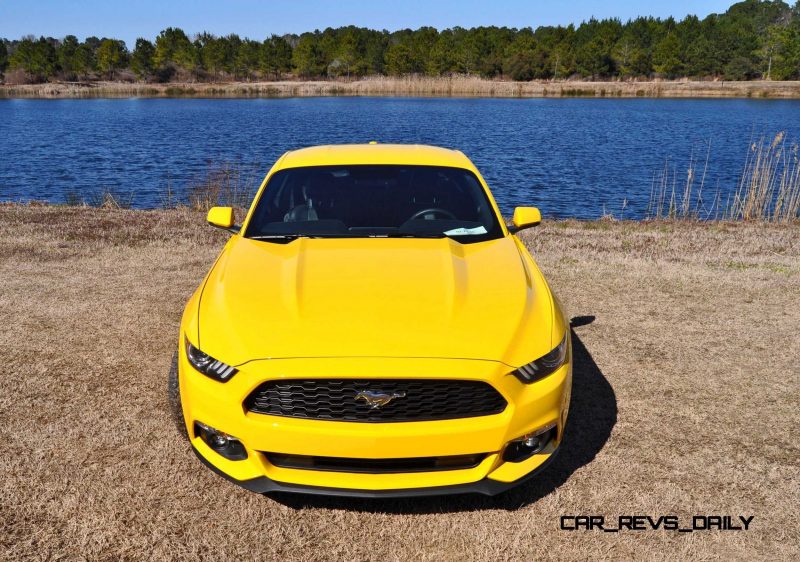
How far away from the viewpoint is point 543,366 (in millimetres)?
2961

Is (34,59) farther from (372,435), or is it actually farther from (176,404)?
(372,435)

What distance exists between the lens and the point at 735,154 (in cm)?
2336

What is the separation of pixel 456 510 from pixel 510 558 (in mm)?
394

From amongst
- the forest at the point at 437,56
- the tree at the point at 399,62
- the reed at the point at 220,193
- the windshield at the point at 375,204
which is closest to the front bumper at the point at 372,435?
the windshield at the point at 375,204

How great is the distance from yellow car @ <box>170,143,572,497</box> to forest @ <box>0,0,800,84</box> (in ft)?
300

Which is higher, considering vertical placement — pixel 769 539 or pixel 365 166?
pixel 365 166

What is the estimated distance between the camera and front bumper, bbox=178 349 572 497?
8.81ft

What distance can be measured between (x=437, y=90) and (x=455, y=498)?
61228 millimetres

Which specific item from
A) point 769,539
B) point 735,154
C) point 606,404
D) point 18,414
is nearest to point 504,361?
point 769,539

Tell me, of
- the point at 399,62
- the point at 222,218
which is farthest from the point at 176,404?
the point at 399,62

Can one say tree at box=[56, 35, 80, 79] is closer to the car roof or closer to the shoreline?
the shoreline

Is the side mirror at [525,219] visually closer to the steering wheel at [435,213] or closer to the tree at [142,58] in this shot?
the steering wheel at [435,213]

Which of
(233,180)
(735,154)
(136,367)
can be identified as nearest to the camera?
(136,367)

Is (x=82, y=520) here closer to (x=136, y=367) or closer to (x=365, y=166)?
(x=136, y=367)
